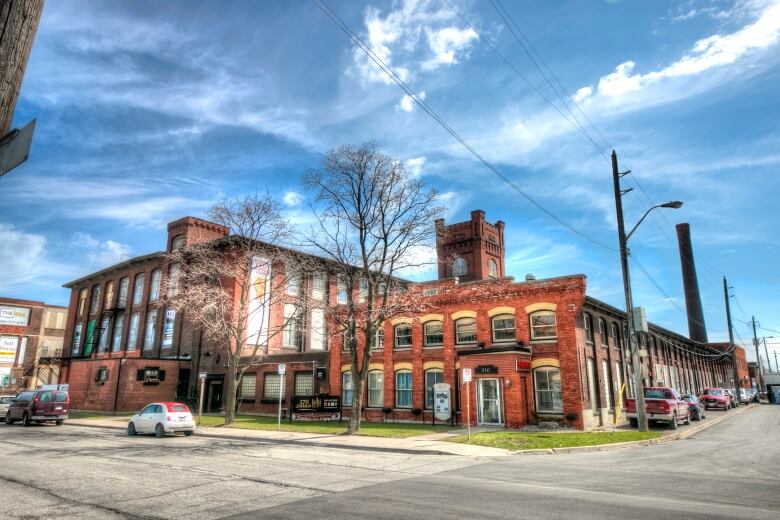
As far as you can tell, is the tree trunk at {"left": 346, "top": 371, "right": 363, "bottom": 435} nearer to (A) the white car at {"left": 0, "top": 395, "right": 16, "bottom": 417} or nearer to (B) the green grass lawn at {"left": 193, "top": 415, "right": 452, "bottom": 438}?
(B) the green grass lawn at {"left": 193, "top": 415, "right": 452, "bottom": 438}

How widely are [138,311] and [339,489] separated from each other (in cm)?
4187

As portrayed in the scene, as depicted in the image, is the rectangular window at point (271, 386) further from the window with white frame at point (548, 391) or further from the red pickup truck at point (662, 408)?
the red pickup truck at point (662, 408)

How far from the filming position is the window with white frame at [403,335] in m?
28.3

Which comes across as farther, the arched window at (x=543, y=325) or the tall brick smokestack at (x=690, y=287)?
the tall brick smokestack at (x=690, y=287)

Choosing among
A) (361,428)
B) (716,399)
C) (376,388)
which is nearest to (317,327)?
(376,388)

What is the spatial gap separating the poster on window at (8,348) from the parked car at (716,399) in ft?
235

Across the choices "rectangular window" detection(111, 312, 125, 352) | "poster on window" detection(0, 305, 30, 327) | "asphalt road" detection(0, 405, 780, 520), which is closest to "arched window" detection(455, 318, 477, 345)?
"asphalt road" detection(0, 405, 780, 520)

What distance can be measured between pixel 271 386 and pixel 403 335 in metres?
11.0

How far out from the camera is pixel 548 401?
23391mm

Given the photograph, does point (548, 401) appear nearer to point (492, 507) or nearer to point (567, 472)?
point (567, 472)

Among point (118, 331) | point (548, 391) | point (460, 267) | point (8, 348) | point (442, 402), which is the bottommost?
point (442, 402)

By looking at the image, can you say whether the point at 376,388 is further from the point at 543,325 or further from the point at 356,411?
the point at 543,325

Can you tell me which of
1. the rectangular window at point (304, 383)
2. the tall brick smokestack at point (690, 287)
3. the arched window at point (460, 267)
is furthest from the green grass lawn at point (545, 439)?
the tall brick smokestack at point (690, 287)

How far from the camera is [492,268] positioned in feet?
178
